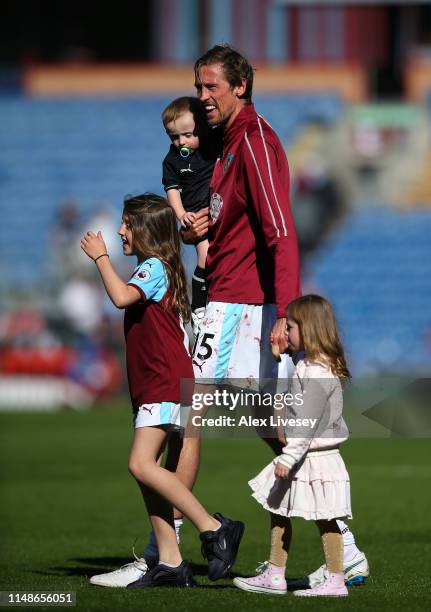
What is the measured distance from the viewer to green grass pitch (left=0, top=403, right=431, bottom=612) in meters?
5.79

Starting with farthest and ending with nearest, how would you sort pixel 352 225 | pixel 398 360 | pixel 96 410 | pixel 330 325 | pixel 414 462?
pixel 352 225 < pixel 398 360 < pixel 96 410 < pixel 414 462 < pixel 330 325

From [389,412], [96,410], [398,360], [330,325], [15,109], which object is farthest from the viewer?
[15,109]

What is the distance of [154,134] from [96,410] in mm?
8901

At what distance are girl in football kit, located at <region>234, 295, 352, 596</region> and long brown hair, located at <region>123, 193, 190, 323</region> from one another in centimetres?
63

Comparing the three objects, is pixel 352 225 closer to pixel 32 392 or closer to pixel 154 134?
pixel 154 134

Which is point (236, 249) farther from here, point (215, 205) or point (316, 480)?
point (316, 480)

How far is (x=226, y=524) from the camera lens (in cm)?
596

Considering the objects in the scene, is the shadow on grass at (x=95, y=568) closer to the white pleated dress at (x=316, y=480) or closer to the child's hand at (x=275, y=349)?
the white pleated dress at (x=316, y=480)

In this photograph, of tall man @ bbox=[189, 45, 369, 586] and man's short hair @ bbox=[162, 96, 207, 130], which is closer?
tall man @ bbox=[189, 45, 369, 586]

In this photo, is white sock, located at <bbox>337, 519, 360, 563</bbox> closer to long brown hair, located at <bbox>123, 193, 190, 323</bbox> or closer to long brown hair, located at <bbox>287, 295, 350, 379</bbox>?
long brown hair, located at <bbox>287, 295, 350, 379</bbox>

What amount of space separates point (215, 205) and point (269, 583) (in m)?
1.85

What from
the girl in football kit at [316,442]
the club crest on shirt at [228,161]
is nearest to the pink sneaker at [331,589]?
the girl in football kit at [316,442]

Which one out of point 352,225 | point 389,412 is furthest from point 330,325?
point 352,225

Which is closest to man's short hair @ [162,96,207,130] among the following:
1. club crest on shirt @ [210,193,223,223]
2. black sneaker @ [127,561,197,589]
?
club crest on shirt @ [210,193,223,223]
